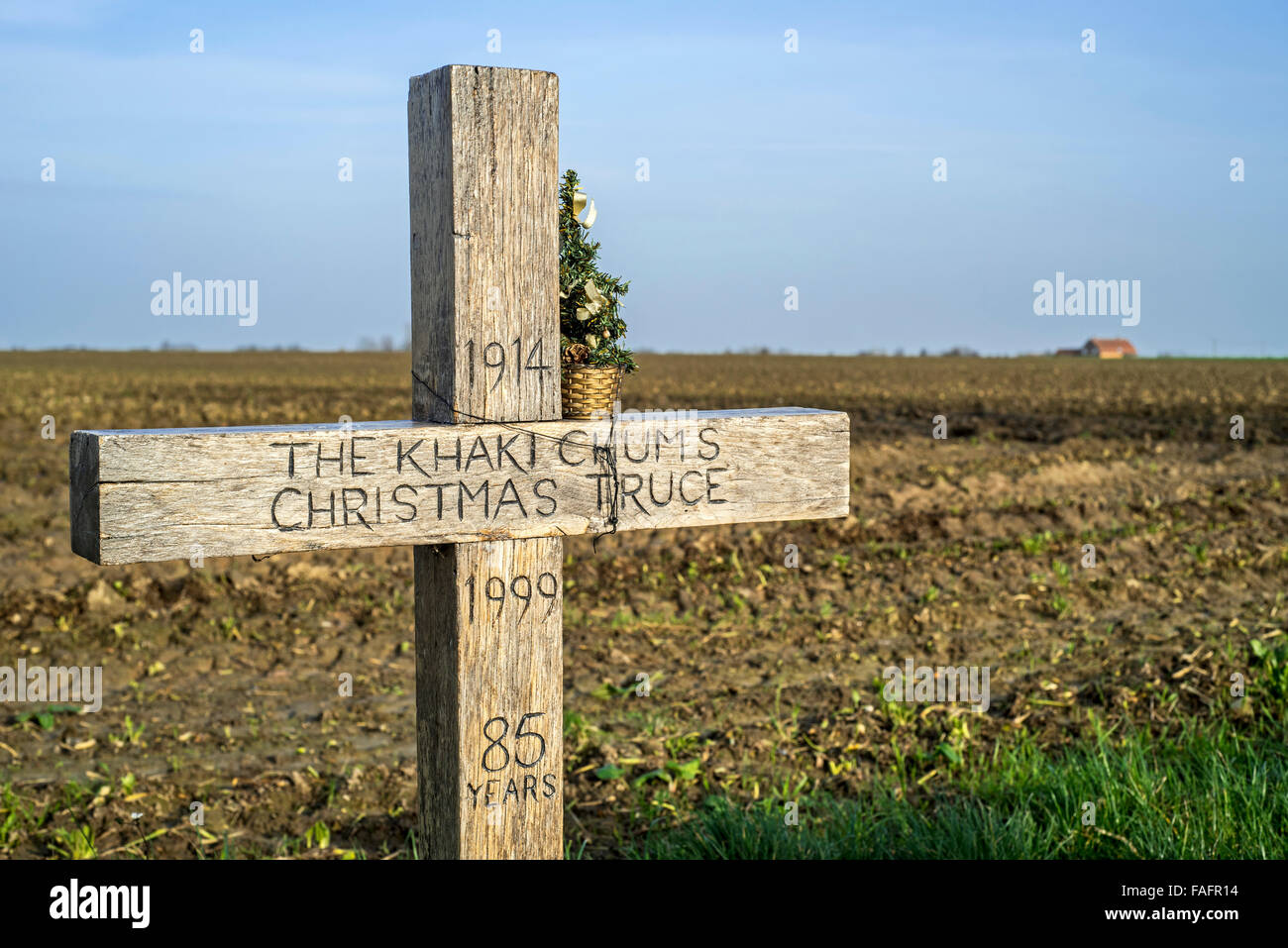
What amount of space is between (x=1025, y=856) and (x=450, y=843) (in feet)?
6.86

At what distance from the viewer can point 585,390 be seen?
117 inches

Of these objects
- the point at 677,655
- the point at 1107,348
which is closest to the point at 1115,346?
the point at 1107,348

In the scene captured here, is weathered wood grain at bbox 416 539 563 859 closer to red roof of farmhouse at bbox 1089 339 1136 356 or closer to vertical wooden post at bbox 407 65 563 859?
vertical wooden post at bbox 407 65 563 859

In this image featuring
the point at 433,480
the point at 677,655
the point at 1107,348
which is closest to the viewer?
the point at 433,480

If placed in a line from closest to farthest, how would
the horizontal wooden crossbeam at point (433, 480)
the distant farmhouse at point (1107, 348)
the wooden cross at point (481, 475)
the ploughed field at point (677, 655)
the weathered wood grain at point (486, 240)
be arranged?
the horizontal wooden crossbeam at point (433, 480)
the wooden cross at point (481, 475)
the weathered wood grain at point (486, 240)
the ploughed field at point (677, 655)
the distant farmhouse at point (1107, 348)

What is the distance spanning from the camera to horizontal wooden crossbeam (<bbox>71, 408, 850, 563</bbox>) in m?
2.49


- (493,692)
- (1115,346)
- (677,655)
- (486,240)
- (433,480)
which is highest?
(1115,346)

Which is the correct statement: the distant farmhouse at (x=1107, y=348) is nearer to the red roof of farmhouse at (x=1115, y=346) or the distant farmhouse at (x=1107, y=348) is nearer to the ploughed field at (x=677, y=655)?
the red roof of farmhouse at (x=1115, y=346)

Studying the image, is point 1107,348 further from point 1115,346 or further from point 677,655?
point 677,655

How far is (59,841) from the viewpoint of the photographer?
14.7ft

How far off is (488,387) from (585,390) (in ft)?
0.93

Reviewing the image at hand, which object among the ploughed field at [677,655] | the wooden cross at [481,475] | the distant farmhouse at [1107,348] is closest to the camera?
the wooden cross at [481,475]

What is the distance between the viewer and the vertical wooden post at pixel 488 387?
9.06ft

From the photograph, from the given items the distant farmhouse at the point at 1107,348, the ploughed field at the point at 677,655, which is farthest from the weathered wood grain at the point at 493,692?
the distant farmhouse at the point at 1107,348
